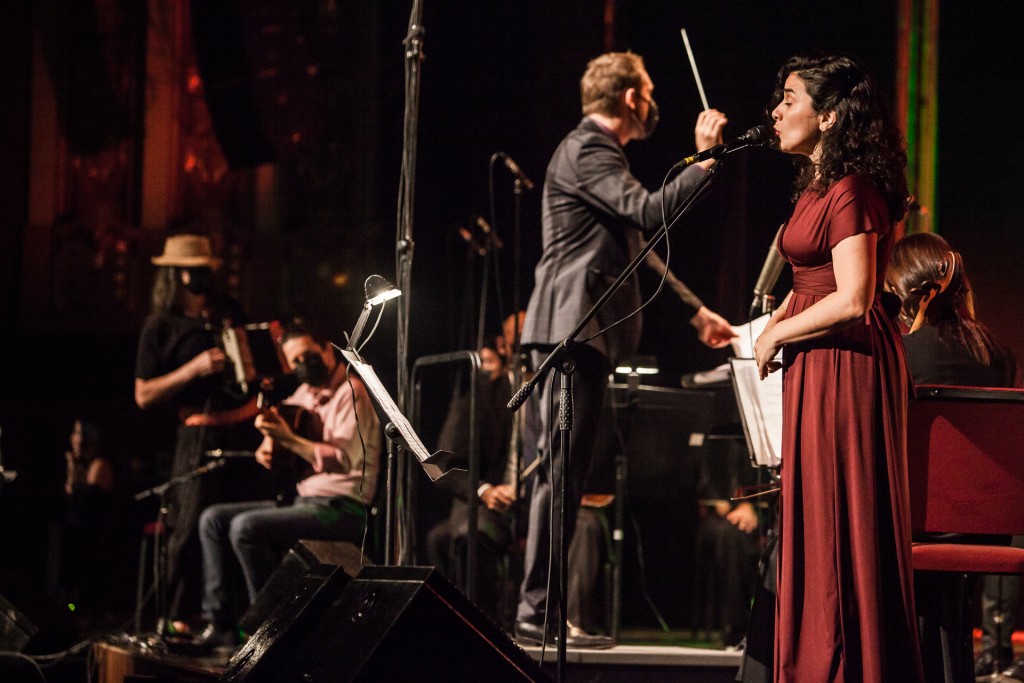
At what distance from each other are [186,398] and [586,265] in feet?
8.41

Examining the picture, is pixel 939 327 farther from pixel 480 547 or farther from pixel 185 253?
pixel 185 253

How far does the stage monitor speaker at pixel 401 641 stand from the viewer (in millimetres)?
2434

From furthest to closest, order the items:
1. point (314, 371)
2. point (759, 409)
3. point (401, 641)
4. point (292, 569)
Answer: point (314, 371) < point (292, 569) < point (759, 409) < point (401, 641)

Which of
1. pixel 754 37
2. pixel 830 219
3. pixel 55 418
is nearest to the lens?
pixel 830 219

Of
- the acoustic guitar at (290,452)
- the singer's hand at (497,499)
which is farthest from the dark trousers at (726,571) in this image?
the acoustic guitar at (290,452)

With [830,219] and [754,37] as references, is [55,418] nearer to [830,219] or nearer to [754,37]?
[754,37]

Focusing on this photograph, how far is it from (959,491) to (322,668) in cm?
174

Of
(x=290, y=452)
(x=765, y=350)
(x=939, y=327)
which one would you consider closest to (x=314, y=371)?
(x=290, y=452)

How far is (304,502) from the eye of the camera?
5250 millimetres

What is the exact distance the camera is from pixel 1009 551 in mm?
3061

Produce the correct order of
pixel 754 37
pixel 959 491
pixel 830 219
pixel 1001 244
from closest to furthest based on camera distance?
1. pixel 830 219
2. pixel 959 491
3. pixel 1001 244
4. pixel 754 37

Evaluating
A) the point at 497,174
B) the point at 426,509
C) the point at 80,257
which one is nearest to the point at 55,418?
the point at 80,257

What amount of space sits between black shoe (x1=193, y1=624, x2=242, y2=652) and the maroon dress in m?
2.95

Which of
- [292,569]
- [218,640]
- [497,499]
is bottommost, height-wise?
[218,640]
